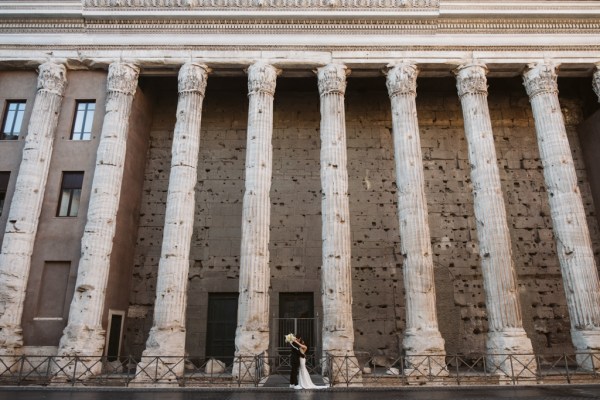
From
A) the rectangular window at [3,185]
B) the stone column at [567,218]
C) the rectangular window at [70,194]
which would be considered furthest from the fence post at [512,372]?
the rectangular window at [3,185]

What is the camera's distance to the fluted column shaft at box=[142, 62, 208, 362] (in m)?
11.4

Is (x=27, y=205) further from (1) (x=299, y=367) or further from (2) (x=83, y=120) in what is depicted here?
(1) (x=299, y=367)

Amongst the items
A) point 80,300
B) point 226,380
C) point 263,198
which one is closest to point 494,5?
point 263,198

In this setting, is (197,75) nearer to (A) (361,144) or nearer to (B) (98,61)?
(B) (98,61)

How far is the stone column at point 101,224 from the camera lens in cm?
1140

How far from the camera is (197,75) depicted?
13.7 metres

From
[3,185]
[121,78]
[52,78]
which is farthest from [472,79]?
[3,185]

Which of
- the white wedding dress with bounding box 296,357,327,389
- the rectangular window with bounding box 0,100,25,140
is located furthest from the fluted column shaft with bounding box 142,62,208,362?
the rectangular window with bounding box 0,100,25,140

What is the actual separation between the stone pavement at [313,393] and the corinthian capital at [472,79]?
820cm

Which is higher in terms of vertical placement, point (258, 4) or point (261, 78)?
point (258, 4)

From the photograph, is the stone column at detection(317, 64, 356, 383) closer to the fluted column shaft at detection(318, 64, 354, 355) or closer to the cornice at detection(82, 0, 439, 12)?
the fluted column shaft at detection(318, 64, 354, 355)

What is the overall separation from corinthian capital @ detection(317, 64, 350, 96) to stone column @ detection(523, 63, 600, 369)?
5.65m

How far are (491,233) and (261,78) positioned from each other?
25.8 feet

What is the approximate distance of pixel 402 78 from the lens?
13617 mm
